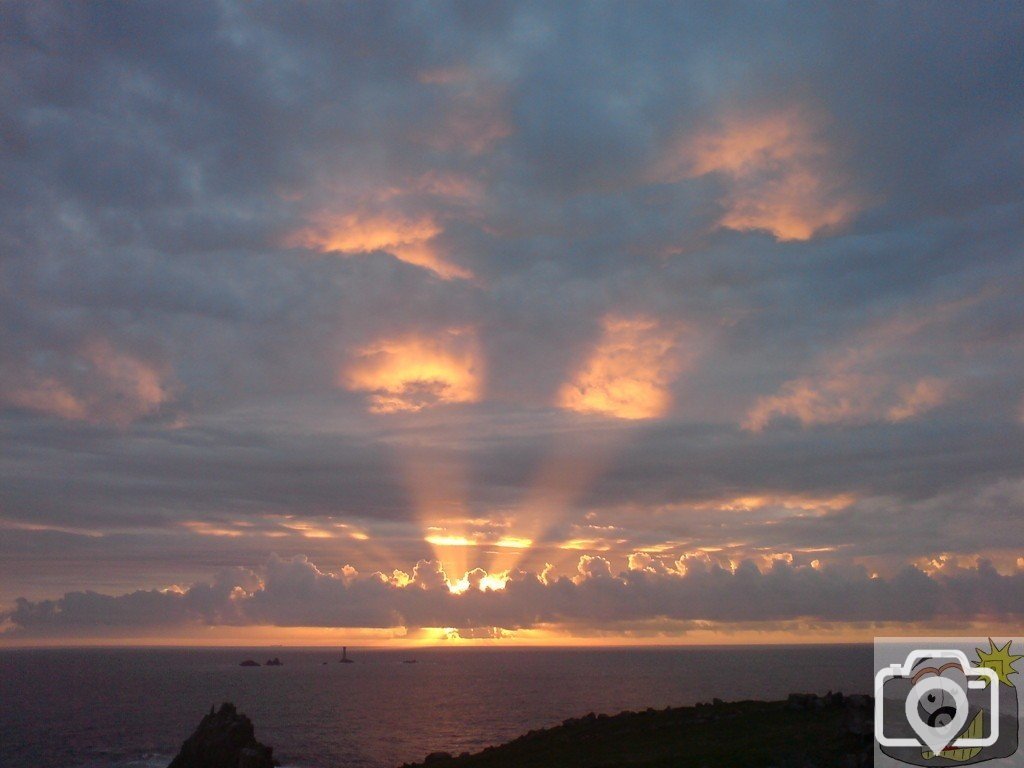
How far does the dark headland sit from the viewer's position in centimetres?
4284

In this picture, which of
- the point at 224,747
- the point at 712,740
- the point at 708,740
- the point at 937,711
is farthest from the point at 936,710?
the point at 224,747

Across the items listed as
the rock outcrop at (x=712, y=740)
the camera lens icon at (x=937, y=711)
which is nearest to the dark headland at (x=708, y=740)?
the rock outcrop at (x=712, y=740)

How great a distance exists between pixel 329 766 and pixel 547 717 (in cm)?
5445

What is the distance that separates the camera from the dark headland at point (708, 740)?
4284 centimetres

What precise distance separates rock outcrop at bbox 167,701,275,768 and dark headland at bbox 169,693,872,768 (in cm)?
37

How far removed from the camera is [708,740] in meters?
50.7

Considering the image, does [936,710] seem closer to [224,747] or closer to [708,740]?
[708,740]

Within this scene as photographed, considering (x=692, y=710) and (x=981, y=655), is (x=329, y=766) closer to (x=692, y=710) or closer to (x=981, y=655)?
(x=692, y=710)

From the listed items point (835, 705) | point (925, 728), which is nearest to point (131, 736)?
point (835, 705)

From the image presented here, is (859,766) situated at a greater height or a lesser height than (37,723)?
greater

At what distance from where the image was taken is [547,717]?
5546 inches

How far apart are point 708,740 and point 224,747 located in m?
43.9

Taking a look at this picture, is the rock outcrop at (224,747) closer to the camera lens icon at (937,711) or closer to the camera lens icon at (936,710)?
the camera lens icon at (937,711)

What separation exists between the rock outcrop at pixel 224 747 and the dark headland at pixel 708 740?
0.37 metres
